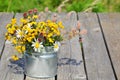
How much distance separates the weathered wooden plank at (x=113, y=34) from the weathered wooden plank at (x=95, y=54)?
0.04 m

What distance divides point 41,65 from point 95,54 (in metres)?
0.66

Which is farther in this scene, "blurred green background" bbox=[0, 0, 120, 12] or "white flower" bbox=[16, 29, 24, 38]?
"blurred green background" bbox=[0, 0, 120, 12]

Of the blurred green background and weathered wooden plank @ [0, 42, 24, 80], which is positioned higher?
the blurred green background

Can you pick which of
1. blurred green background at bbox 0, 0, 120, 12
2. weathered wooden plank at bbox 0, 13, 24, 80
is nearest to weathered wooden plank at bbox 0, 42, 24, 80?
weathered wooden plank at bbox 0, 13, 24, 80

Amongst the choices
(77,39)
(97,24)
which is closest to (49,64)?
(77,39)

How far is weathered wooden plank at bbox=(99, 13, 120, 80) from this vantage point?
3644mm

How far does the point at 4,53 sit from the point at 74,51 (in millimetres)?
512

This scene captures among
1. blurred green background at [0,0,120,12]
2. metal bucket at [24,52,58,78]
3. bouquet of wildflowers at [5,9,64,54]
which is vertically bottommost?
metal bucket at [24,52,58,78]

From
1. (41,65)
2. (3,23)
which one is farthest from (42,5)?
(41,65)

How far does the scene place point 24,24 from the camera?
322cm

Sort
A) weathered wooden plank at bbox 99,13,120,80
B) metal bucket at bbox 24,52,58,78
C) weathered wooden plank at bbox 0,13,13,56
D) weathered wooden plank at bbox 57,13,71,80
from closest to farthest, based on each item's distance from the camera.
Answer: metal bucket at bbox 24,52,58,78
weathered wooden plank at bbox 57,13,71,80
weathered wooden plank at bbox 99,13,120,80
weathered wooden plank at bbox 0,13,13,56

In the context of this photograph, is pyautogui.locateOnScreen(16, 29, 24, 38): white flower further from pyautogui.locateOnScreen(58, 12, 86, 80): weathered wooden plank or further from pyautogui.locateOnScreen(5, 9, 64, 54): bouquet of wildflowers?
pyautogui.locateOnScreen(58, 12, 86, 80): weathered wooden plank

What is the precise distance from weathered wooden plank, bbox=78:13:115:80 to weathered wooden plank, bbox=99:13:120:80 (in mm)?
45

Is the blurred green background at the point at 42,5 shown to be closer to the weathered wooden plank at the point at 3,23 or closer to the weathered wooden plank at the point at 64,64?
the weathered wooden plank at the point at 3,23
